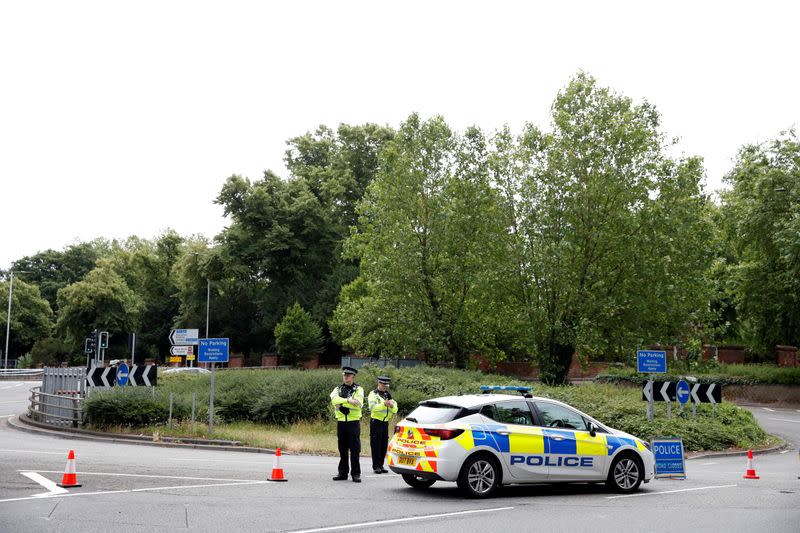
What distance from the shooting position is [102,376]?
78.9 ft

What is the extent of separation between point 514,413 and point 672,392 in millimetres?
8524

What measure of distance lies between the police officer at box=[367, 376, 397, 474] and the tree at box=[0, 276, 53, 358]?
83.3 metres

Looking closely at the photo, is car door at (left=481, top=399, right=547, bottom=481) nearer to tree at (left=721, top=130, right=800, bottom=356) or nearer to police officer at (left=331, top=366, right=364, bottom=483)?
police officer at (left=331, top=366, right=364, bottom=483)

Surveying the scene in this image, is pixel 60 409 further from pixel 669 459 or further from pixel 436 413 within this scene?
pixel 669 459

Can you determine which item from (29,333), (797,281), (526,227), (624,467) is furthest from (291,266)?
(624,467)

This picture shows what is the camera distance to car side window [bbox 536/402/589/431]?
1291 centimetres

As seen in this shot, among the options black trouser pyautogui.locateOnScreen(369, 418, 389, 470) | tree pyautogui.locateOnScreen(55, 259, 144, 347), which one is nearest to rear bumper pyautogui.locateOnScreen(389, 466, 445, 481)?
black trouser pyautogui.locateOnScreen(369, 418, 389, 470)

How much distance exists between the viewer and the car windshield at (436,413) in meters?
12.2

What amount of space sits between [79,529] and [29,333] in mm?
90164

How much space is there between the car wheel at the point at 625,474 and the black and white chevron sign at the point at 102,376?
1590 cm

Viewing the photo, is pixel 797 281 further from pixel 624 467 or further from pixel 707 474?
pixel 624 467

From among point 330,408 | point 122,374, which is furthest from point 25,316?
point 330,408

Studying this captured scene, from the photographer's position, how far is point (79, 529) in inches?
351

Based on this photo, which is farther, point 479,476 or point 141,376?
point 141,376
